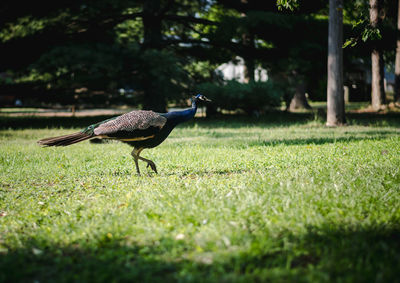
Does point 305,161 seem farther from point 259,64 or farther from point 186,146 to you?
point 259,64

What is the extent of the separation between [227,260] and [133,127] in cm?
348

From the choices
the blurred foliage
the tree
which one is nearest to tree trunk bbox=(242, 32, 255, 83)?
the blurred foliage

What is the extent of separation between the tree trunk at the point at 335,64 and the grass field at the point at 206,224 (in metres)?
7.20

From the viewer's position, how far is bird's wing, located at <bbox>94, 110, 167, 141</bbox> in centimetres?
605

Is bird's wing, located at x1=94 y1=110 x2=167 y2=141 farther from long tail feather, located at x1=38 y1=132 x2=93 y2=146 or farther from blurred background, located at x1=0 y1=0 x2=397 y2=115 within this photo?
blurred background, located at x1=0 y1=0 x2=397 y2=115

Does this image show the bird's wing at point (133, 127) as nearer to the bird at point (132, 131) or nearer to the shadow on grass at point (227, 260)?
the bird at point (132, 131)

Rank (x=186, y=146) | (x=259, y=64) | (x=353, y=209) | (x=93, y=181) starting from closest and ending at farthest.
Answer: (x=353, y=209), (x=93, y=181), (x=186, y=146), (x=259, y=64)

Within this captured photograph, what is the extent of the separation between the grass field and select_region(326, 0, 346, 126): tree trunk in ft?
23.6

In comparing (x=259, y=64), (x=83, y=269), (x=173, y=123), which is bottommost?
(x=83, y=269)

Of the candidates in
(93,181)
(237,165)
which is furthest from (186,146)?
(93,181)

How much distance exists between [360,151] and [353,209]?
4237mm

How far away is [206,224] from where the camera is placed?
3.62 m

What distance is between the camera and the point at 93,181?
607 cm

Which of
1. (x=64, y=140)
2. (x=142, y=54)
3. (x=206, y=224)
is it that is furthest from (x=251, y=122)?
(x=206, y=224)
